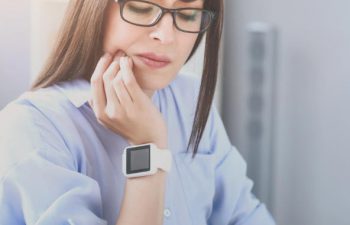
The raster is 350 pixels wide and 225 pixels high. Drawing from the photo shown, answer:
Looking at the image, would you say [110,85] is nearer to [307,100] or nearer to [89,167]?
[89,167]

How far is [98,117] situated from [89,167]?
3.4 inches

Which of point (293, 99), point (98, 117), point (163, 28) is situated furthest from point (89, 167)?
point (293, 99)

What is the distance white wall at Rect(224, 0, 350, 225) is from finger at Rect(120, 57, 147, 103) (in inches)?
27.8

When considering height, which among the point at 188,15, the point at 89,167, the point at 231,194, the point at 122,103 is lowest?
the point at 231,194

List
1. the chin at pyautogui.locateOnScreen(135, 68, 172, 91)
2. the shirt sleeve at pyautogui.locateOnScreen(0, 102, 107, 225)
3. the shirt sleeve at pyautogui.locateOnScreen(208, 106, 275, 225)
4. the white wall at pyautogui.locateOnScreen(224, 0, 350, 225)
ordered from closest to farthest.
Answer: the shirt sleeve at pyautogui.locateOnScreen(0, 102, 107, 225), the chin at pyautogui.locateOnScreen(135, 68, 172, 91), the shirt sleeve at pyautogui.locateOnScreen(208, 106, 275, 225), the white wall at pyautogui.locateOnScreen(224, 0, 350, 225)

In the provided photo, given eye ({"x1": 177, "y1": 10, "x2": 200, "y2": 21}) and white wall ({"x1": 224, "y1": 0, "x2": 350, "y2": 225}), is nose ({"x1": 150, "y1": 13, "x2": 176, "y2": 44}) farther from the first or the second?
white wall ({"x1": 224, "y1": 0, "x2": 350, "y2": 225})

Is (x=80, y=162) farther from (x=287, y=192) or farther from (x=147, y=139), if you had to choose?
(x=287, y=192)

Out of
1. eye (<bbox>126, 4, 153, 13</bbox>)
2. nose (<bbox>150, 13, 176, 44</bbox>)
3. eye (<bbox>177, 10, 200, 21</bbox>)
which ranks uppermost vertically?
eye (<bbox>126, 4, 153, 13</bbox>)

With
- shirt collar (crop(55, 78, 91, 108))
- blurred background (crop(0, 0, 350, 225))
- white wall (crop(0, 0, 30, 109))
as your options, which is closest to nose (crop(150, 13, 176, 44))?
shirt collar (crop(55, 78, 91, 108))

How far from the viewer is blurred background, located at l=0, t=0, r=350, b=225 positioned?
4.20 feet

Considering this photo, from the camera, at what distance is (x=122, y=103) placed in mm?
697

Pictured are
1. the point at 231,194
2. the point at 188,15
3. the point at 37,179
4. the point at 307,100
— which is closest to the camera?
the point at 37,179

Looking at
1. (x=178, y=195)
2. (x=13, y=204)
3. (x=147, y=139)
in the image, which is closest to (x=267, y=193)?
(x=178, y=195)

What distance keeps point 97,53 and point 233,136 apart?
784mm
